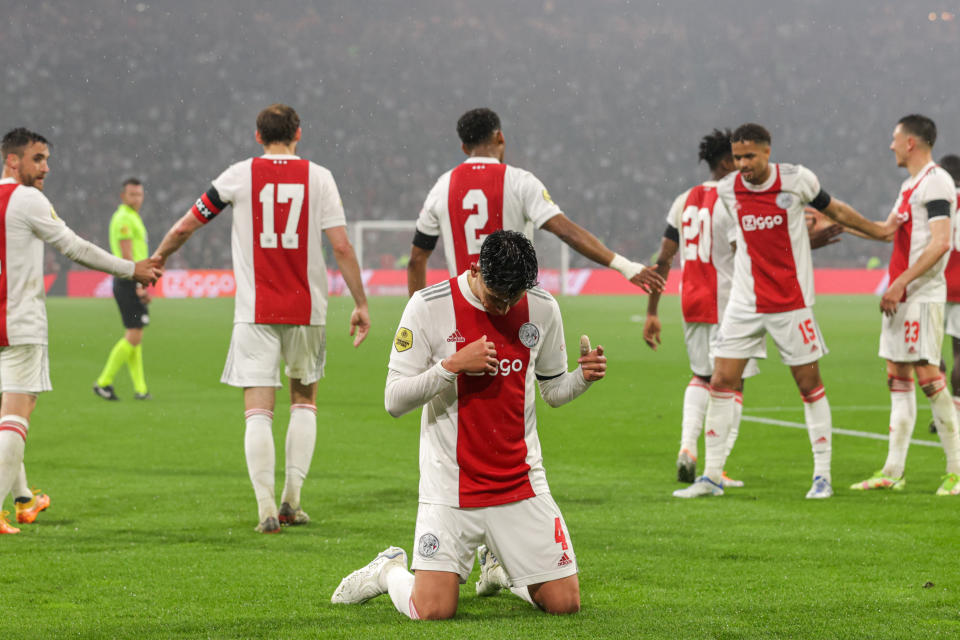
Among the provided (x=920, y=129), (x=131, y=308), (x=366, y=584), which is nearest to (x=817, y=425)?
(x=920, y=129)

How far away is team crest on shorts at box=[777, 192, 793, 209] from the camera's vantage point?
19.4 feet

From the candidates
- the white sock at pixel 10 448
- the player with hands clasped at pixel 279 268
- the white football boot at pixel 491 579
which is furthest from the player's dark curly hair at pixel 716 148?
the white sock at pixel 10 448

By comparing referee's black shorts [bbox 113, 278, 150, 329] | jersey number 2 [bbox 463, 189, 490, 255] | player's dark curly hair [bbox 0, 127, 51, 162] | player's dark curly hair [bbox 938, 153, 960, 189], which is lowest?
referee's black shorts [bbox 113, 278, 150, 329]

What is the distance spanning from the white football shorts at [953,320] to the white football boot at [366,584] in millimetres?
5092

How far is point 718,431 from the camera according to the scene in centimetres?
611

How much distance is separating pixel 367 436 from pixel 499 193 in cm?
371

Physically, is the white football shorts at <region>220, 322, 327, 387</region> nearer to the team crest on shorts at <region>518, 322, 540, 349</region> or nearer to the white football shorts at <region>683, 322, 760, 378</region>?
the team crest on shorts at <region>518, 322, 540, 349</region>

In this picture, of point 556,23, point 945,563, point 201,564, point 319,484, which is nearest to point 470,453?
point 201,564

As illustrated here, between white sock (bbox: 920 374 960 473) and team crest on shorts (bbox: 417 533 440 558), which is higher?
white sock (bbox: 920 374 960 473)

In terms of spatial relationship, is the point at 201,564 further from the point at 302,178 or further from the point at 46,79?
the point at 46,79

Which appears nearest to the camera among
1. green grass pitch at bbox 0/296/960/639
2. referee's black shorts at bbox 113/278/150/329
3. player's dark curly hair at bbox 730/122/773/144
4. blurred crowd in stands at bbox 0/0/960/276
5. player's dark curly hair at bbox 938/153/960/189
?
green grass pitch at bbox 0/296/960/639

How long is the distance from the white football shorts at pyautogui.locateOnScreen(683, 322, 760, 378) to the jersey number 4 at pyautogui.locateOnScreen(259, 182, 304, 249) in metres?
2.66

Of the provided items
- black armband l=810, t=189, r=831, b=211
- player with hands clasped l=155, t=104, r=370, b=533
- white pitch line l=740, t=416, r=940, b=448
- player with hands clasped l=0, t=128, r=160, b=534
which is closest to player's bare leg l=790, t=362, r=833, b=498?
black armband l=810, t=189, r=831, b=211

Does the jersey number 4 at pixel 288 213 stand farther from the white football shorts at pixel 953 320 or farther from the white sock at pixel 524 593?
the white football shorts at pixel 953 320
